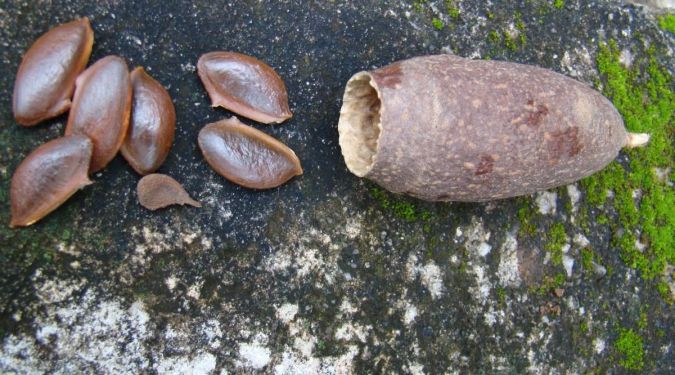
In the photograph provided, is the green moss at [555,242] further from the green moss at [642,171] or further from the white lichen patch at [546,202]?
the green moss at [642,171]

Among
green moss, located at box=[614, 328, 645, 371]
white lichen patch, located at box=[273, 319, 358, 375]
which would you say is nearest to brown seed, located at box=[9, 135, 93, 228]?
white lichen patch, located at box=[273, 319, 358, 375]

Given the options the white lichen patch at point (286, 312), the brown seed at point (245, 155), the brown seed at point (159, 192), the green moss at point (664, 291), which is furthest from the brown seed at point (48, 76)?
the green moss at point (664, 291)

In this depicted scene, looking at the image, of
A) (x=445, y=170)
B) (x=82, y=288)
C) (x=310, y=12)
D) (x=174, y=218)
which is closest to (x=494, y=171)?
(x=445, y=170)

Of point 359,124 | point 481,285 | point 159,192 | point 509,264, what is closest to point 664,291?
point 509,264

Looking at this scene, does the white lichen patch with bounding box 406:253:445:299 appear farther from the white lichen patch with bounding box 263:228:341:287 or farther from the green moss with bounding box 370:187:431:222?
the white lichen patch with bounding box 263:228:341:287

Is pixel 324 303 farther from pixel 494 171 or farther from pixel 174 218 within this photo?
pixel 494 171

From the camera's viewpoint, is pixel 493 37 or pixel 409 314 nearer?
pixel 409 314

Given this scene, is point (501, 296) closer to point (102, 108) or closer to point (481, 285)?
point (481, 285)
